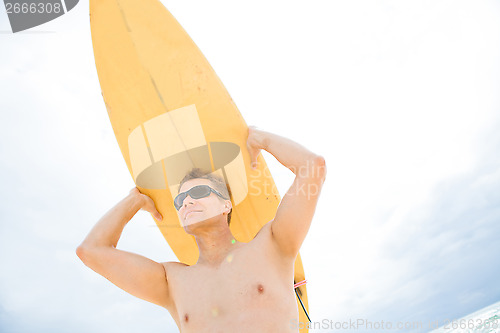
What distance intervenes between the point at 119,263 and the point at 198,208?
0.57 m

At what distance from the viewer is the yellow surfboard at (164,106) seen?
2453 mm

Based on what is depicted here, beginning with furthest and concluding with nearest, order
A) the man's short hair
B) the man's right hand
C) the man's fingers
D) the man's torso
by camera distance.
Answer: the man's fingers
the man's right hand
the man's short hair
the man's torso

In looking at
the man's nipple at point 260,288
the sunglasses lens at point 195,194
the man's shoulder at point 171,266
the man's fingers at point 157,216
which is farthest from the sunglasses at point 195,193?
the man's nipple at point 260,288

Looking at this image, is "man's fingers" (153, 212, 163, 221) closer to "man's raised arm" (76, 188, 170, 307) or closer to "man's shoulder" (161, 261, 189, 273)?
"man's raised arm" (76, 188, 170, 307)

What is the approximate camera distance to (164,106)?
247cm

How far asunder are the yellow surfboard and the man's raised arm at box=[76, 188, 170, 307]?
515 millimetres

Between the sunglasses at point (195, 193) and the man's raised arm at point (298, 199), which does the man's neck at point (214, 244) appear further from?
the man's raised arm at point (298, 199)

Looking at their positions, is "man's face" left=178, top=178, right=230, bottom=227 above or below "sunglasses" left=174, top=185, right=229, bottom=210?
below

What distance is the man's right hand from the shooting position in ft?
8.02

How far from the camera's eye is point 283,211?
1.90 metres

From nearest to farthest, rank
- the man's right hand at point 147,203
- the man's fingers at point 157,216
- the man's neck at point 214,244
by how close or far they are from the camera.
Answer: the man's neck at point 214,244
the man's right hand at point 147,203
the man's fingers at point 157,216

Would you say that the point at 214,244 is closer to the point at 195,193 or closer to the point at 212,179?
the point at 195,193

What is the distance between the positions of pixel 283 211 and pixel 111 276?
111cm

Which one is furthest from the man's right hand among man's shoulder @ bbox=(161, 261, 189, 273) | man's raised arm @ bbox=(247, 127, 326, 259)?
man's raised arm @ bbox=(247, 127, 326, 259)
